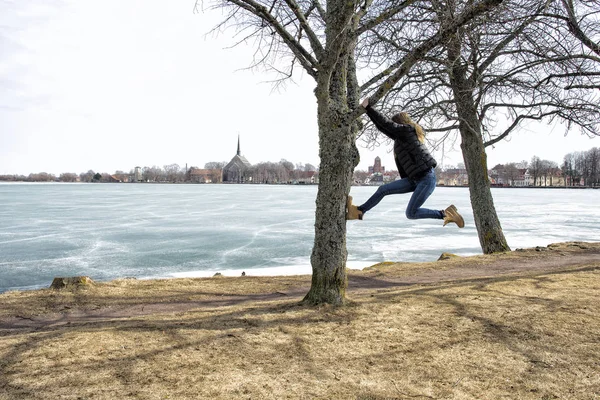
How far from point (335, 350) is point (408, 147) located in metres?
2.50

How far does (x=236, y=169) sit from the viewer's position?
16775 cm

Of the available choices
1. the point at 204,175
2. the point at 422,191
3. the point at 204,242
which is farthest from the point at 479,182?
the point at 204,175

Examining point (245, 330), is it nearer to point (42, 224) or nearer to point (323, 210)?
point (323, 210)

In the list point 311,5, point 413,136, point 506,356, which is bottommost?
point 506,356

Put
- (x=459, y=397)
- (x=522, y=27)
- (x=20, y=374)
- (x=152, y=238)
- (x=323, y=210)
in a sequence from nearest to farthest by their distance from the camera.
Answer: (x=459, y=397) < (x=20, y=374) < (x=323, y=210) < (x=522, y=27) < (x=152, y=238)

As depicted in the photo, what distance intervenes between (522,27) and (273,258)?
10.1m

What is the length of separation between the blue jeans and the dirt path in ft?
6.81

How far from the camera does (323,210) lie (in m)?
6.12

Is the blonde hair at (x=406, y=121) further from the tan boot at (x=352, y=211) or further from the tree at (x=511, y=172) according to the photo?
the tree at (x=511, y=172)

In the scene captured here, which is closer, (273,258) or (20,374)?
(20,374)

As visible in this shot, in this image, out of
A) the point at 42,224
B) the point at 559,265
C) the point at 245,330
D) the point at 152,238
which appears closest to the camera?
the point at 245,330

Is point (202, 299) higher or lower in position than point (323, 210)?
lower

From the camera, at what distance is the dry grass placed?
393cm

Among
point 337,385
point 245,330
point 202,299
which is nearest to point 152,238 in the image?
point 202,299
